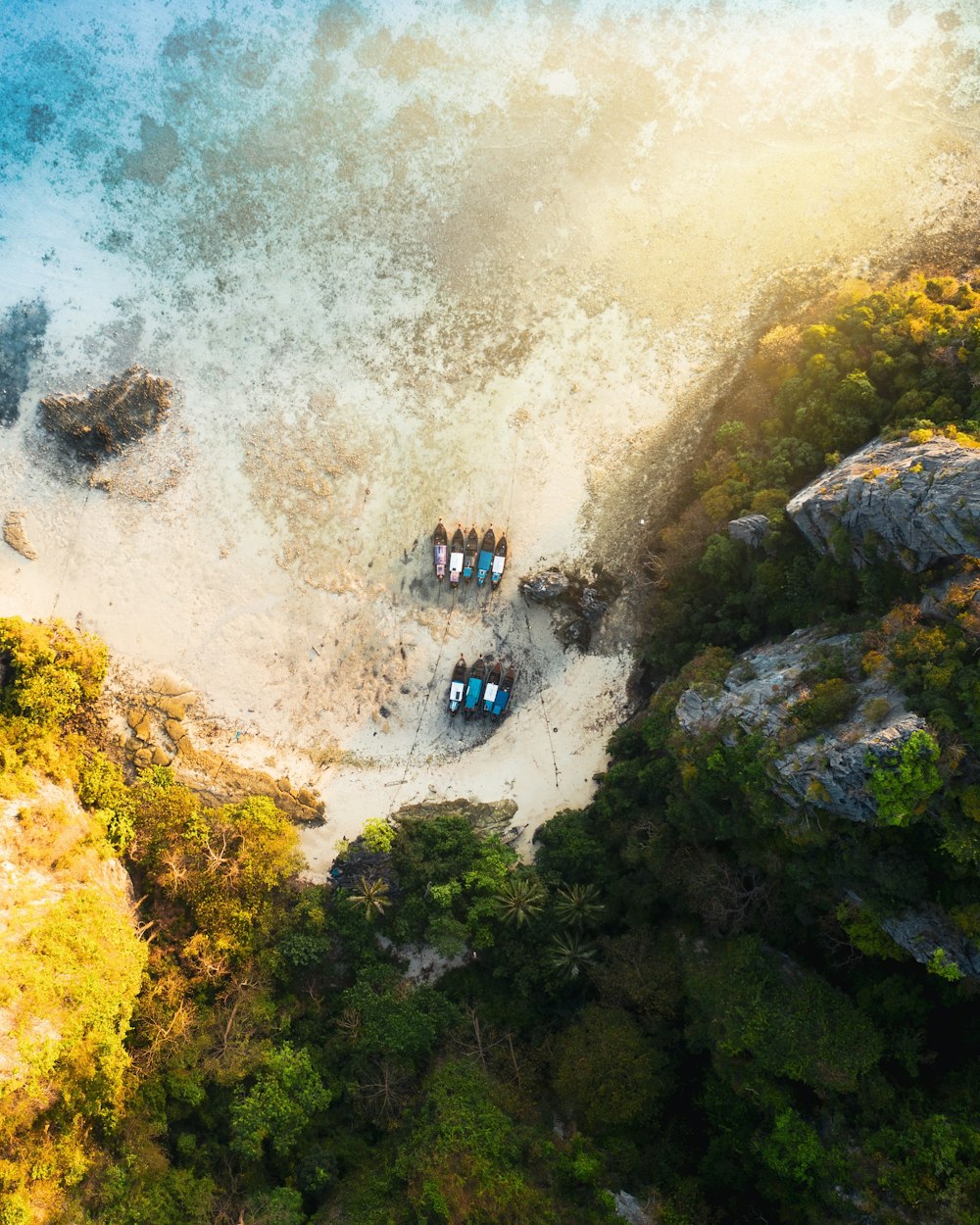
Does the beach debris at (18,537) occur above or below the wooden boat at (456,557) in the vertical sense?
below

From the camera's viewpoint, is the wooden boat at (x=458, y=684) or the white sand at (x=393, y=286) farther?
the white sand at (x=393, y=286)

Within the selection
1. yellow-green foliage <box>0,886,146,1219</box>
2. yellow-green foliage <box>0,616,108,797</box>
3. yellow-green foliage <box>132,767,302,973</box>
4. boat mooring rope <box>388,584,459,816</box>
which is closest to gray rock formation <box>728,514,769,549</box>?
boat mooring rope <box>388,584,459,816</box>

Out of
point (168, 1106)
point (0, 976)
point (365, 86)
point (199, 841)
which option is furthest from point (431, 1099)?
point (365, 86)

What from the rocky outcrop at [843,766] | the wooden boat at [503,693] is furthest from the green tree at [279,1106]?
the rocky outcrop at [843,766]

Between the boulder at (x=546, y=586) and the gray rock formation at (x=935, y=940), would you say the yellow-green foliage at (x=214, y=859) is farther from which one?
the gray rock formation at (x=935, y=940)

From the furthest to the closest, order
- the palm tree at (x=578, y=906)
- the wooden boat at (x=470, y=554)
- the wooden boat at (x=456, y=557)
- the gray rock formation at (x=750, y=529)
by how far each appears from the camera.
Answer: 1. the wooden boat at (x=470, y=554)
2. the wooden boat at (x=456, y=557)
3. the gray rock formation at (x=750, y=529)
4. the palm tree at (x=578, y=906)

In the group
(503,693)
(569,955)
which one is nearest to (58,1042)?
(569,955)

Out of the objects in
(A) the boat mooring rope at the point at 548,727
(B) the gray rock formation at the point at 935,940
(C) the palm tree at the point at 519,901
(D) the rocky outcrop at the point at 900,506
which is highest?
(D) the rocky outcrop at the point at 900,506
